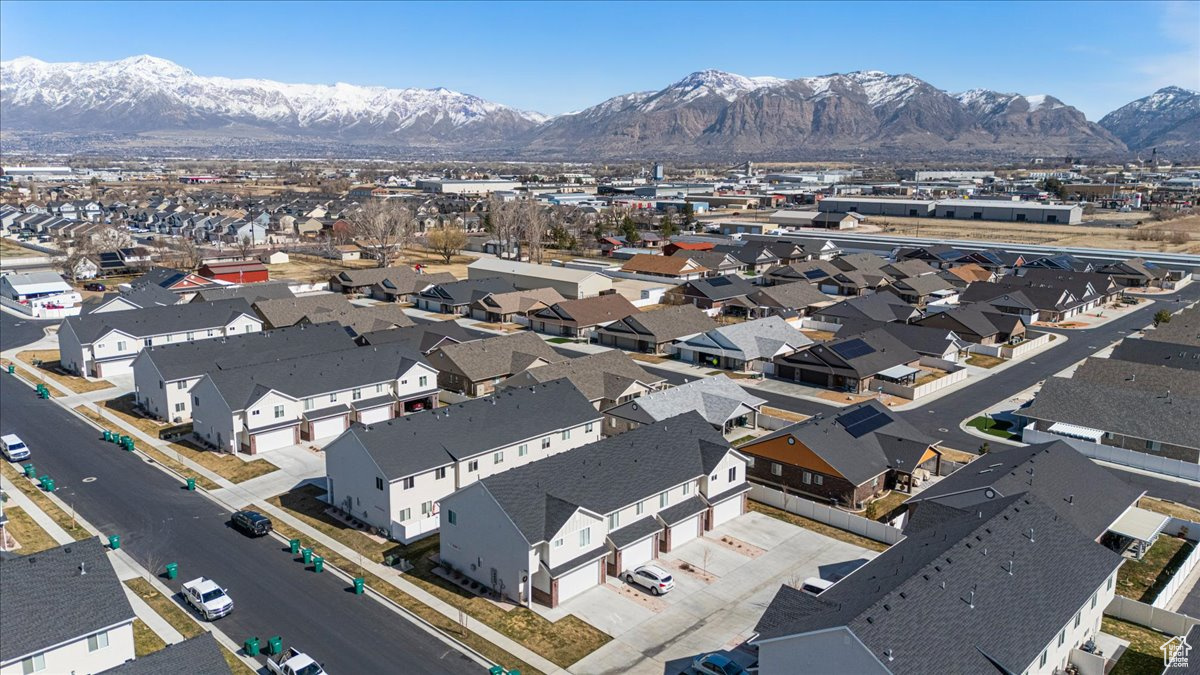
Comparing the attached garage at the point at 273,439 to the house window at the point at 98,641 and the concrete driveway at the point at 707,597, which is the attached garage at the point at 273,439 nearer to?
the house window at the point at 98,641

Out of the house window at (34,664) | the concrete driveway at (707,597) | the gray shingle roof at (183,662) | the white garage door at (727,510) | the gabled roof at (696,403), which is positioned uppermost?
the gray shingle roof at (183,662)

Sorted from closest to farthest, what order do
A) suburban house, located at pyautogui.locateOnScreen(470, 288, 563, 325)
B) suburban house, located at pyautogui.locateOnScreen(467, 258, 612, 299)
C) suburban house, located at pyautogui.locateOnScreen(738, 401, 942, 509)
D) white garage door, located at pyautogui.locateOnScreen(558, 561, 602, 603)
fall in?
white garage door, located at pyautogui.locateOnScreen(558, 561, 602, 603) < suburban house, located at pyautogui.locateOnScreen(738, 401, 942, 509) < suburban house, located at pyautogui.locateOnScreen(470, 288, 563, 325) < suburban house, located at pyautogui.locateOnScreen(467, 258, 612, 299)

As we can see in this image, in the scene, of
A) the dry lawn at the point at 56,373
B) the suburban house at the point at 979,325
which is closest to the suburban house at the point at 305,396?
the dry lawn at the point at 56,373

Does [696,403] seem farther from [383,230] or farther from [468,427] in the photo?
[383,230]

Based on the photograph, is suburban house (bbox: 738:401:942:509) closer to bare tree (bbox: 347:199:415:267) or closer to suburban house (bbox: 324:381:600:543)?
suburban house (bbox: 324:381:600:543)

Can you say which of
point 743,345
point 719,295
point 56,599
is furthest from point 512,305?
point 56,599

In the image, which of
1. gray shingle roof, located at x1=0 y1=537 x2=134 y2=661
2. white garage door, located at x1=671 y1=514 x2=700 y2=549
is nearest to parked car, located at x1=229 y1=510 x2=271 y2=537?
gray shingle roof, located at x1=0 y1=537 x2=134 y2=661
